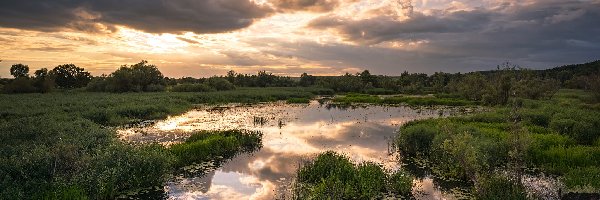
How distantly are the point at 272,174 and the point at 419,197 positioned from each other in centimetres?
635

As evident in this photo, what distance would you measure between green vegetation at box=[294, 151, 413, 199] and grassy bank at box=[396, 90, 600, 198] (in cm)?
237

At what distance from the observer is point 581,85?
81812 mm

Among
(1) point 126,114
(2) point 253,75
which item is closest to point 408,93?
(2) point 253,75

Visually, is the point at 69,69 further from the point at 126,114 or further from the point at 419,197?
the point at 419,197

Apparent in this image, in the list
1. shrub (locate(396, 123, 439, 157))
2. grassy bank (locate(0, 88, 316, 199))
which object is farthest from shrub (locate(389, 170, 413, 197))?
grassy bank (locate(0, 88, 316, 199))

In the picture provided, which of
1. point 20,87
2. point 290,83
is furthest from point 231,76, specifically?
point 20,87

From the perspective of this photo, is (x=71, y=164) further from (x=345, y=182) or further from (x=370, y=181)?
(x=370, y=181)

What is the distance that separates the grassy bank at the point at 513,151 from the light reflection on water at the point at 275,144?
5.34ft

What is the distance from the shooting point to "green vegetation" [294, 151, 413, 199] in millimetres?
13945

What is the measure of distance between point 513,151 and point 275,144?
14.2m

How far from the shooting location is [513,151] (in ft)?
45.6

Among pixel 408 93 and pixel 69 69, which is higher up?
pixel 69 69

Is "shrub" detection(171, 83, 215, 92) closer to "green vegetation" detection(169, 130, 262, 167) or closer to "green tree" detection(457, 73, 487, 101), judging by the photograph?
"green tree" detection(457, 73, 487, 101)

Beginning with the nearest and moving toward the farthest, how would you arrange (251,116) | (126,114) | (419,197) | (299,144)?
(419,197), (299,144), (126,114), (251,116)
